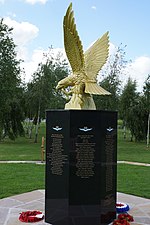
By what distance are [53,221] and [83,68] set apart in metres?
2.69

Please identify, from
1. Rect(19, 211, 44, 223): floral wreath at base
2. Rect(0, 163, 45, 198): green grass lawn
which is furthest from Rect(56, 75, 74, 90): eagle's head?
Rect(0, 163, 45, 198): green grass lawn

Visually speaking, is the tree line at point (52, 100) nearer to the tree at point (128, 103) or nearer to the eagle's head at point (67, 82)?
the tree at point (128, 103)

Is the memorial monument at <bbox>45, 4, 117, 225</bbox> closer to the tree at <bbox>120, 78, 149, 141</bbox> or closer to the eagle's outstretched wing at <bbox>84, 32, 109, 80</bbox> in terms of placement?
the eagle's outstretched wing at <bbox>84, 32, 109, 80</bbox>

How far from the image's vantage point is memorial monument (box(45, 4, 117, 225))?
486cm

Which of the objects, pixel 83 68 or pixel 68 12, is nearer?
pixel 68 12

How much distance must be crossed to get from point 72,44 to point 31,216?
10.0ft

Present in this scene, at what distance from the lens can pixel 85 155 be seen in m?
4.88

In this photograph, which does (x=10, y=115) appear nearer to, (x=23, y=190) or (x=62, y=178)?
(x=23, y=190)

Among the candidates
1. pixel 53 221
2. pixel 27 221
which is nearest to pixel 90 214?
pixel 53 221

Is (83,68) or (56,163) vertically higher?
(83,68)

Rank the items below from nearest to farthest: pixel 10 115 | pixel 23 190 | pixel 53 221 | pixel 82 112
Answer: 1. pixel 82 112
2. pixel 53 221
3. pixel 23 190
4. pixel 10 115

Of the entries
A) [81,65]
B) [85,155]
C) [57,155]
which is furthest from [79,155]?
[81,65]

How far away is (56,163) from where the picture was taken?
16.7 feet

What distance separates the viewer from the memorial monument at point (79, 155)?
4.86m
